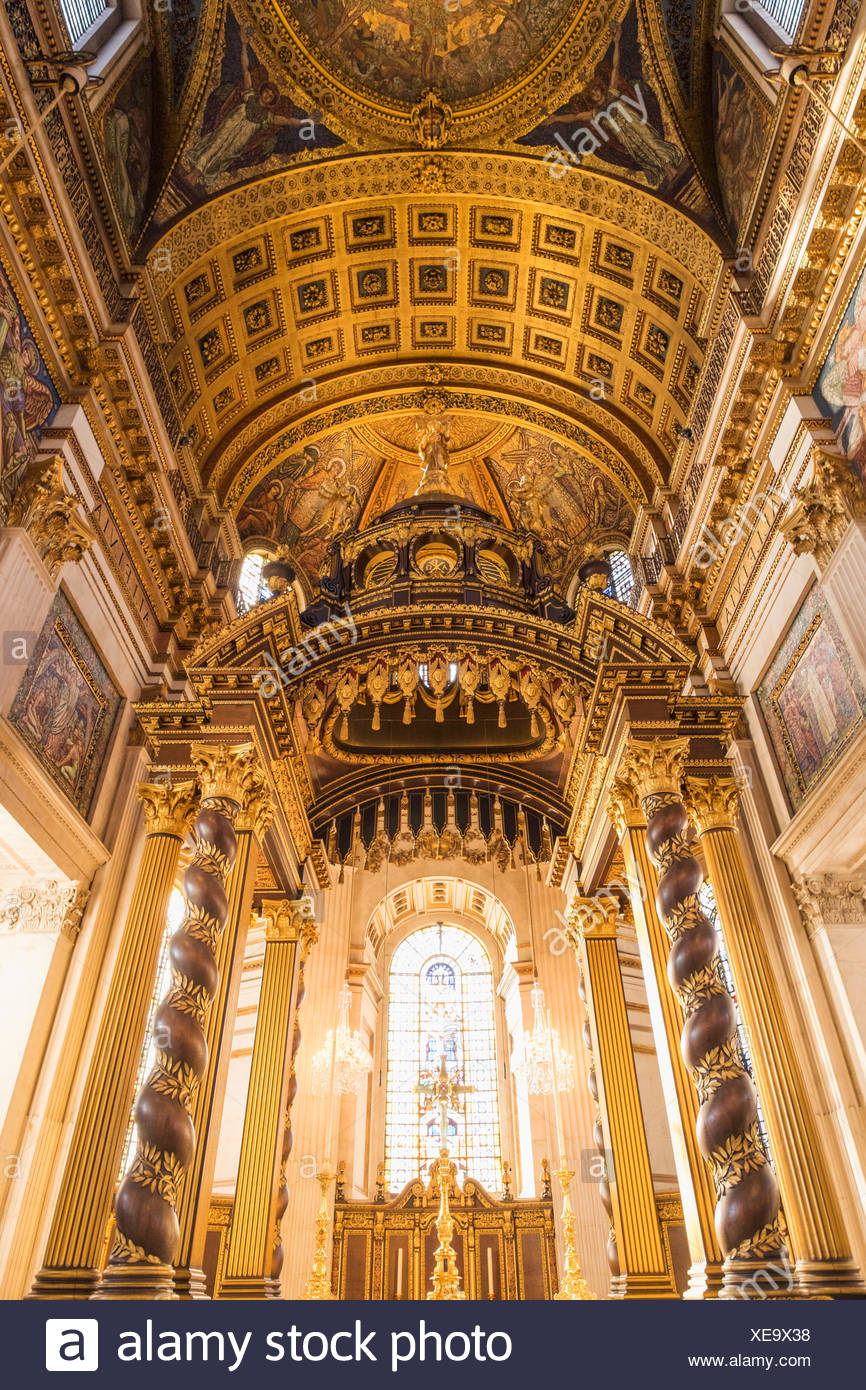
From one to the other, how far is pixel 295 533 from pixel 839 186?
11.8 meters

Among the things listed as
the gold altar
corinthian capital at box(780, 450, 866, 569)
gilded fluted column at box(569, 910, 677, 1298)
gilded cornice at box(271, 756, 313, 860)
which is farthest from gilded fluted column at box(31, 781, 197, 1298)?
the gold altar

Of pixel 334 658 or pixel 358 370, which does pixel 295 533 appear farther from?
pixel 334 658

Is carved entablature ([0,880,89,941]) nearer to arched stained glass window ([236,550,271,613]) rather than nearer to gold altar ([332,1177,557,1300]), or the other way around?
arched stained glass window ([236,550,271,613])

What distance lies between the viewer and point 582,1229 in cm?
1788

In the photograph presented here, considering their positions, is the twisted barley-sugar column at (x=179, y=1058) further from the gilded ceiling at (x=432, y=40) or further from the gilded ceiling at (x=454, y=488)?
the gilded ceiling at (x=432, y=40)

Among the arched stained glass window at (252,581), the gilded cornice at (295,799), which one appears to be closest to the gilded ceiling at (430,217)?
the arched stained glass window at (252,581)

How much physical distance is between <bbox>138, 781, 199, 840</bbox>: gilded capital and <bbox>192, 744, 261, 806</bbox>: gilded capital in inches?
11.1

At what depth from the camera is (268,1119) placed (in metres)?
12.5

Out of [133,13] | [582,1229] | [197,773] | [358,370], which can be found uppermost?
[358,370]

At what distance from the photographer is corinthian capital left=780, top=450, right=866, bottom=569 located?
912cm

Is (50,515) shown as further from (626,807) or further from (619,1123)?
(619,1123)

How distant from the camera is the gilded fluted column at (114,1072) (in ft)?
26.0

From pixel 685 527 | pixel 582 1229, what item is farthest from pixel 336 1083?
pixel 685 527

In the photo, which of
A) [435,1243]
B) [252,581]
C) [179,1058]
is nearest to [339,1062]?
[435,1243]
